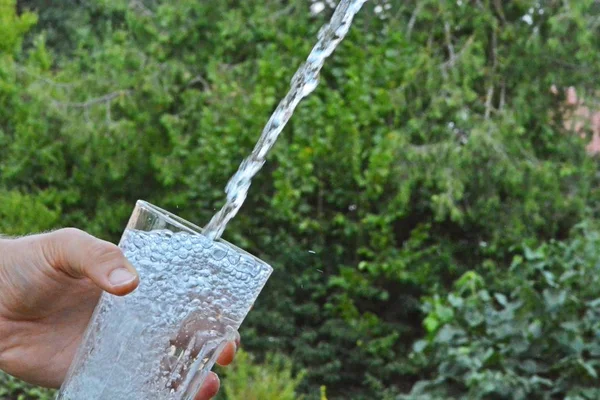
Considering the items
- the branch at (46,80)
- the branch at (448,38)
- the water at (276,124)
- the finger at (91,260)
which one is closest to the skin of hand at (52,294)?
the finger at (91,260)

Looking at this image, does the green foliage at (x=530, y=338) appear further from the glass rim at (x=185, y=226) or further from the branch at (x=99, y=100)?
the branch at (x=99, y=100)

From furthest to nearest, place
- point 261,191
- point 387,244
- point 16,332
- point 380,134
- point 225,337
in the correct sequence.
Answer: point 261,191 < point 387,244 < point 380,134 < point 16,332 < point 225,337

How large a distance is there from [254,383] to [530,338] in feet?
5.68

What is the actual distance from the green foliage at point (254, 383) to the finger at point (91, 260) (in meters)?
3.98

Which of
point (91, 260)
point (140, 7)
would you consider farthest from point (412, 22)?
point (91, 260)

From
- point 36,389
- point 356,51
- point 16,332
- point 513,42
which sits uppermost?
point 513,42

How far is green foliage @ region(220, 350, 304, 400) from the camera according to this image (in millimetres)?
5207

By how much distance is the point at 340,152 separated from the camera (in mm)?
6391

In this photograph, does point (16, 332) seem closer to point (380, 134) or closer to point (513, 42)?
point (380, 134)

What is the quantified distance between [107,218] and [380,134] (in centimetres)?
229

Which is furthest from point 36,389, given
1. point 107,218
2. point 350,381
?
point 350,381

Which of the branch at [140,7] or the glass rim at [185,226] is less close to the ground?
the branch at [140,7]

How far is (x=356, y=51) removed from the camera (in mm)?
6539

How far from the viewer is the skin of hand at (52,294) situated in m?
1.16
